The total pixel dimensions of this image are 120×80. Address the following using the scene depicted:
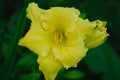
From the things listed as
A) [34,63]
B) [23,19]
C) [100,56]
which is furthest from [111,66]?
[23,19]

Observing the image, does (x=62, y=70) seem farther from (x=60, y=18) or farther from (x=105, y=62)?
(x=105, y=62)

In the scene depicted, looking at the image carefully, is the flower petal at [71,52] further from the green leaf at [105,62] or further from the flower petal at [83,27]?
the green leaf at [105,62]

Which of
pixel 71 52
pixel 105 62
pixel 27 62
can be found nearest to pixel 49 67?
pixel 71 52

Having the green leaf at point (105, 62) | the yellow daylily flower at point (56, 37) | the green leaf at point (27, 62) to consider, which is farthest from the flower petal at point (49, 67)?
the green leaf at point (105, 62)

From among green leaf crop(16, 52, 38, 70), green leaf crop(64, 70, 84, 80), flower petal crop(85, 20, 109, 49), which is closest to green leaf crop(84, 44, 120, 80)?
green leaf crop(64, 70, 84, 80)

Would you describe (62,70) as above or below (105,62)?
above

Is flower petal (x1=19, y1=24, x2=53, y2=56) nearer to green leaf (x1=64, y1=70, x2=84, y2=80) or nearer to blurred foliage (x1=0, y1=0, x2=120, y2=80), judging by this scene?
blurred foliage (x1=0, y1=0, x2=120, y2=80)
